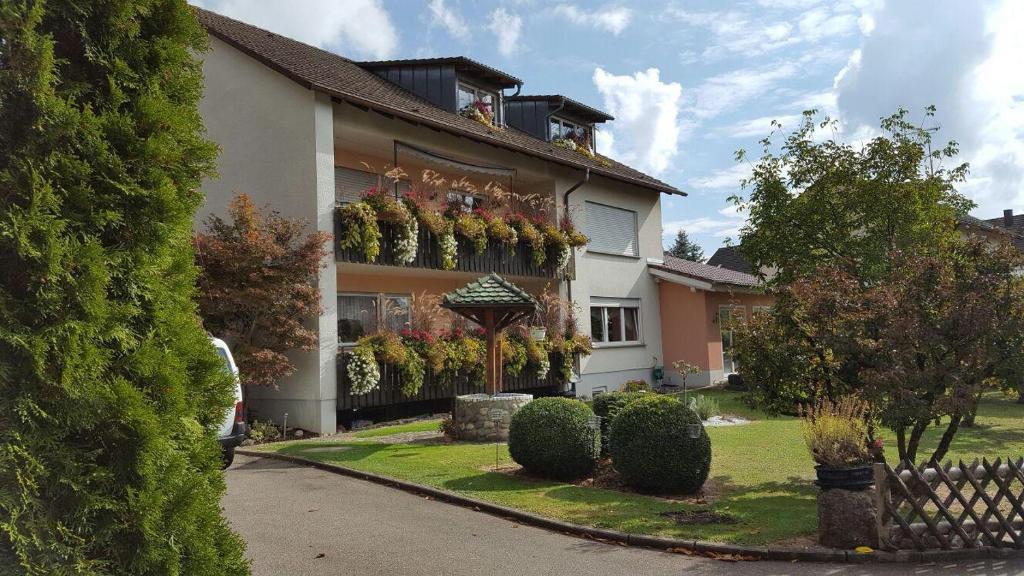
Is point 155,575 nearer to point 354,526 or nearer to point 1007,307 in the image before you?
point 354,526

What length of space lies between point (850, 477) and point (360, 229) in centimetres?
1083

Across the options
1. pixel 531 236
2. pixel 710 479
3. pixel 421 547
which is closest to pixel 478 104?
pixel 531 236

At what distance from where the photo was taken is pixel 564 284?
21.6 meters

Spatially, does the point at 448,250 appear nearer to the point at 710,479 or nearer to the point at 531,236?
the point at 531,236

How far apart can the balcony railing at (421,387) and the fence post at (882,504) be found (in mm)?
10426

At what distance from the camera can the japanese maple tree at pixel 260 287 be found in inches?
525

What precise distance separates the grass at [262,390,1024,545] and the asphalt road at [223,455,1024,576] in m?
0.59

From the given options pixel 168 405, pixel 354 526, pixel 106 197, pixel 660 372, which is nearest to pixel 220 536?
pixel 168 405

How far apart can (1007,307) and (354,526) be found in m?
7.58

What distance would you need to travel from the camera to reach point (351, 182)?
1773 cm

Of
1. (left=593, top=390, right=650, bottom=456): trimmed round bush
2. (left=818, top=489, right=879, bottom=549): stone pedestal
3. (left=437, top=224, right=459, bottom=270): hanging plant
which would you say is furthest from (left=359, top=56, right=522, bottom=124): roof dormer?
(left=818, top=489, right=879, bottom=549): stone pedestal

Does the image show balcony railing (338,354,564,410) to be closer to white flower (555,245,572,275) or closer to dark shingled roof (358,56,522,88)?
white flower (555,245,572,275)

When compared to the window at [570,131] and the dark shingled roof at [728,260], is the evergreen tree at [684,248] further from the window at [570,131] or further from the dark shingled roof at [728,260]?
the window at [570,131]

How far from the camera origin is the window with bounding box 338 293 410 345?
16.9m
